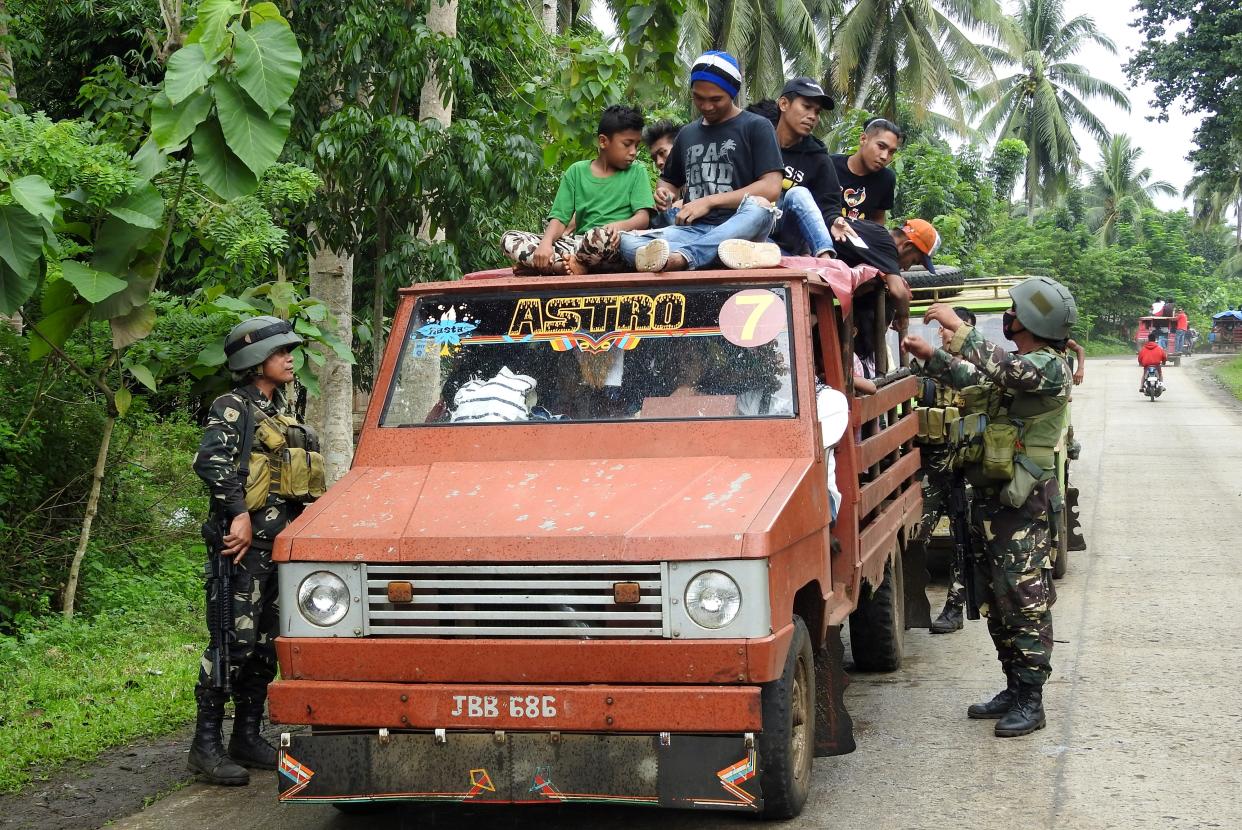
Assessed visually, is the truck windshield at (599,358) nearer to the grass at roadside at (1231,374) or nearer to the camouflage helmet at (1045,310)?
the camouflage helmet at (1045,310)

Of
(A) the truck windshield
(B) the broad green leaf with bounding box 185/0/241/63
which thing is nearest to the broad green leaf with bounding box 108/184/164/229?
(B) the broad green leaf with bounding box 185/0/241/63

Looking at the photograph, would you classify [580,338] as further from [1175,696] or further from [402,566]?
[1175,696]

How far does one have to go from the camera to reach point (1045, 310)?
6180 millimetres

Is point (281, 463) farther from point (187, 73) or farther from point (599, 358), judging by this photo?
point (187, 73)

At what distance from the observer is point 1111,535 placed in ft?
40.1

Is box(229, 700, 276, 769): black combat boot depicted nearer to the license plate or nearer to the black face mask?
the license plate

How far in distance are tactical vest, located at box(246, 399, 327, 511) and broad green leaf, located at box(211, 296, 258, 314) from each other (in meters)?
2.02

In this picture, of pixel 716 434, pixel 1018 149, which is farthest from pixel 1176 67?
pixel 716 434

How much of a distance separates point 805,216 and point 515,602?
2.87m

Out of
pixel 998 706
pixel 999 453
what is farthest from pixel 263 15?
pixel 998 706

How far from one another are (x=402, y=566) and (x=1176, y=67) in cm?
2955

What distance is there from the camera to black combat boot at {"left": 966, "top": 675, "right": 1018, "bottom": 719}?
20.6ft

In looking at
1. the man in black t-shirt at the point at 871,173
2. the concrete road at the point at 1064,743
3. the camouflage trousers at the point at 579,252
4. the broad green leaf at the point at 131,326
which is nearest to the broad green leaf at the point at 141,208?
the broad green leaf at the point at 131,326

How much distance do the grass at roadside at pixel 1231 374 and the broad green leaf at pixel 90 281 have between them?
94.0 ft
